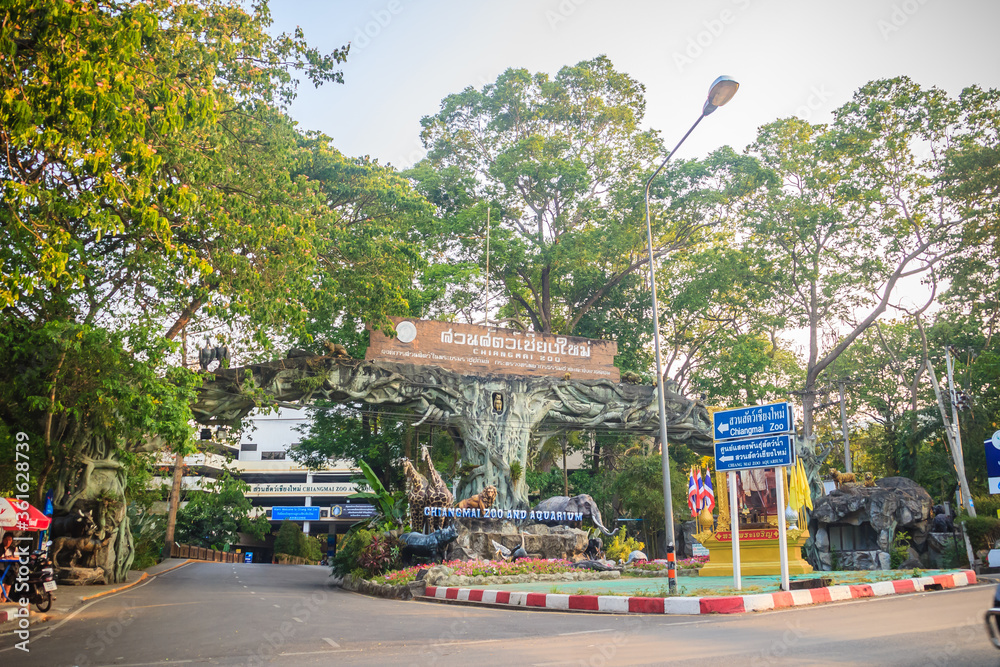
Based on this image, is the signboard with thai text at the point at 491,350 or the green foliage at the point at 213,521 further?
the green foliage at the point at 213,521

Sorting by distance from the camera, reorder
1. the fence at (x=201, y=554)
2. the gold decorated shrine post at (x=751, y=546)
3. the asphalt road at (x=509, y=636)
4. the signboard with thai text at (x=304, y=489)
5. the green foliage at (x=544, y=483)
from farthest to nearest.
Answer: the signboard with thai text at (x=304, y=489)
the fence at (x=201, y=554)
the green foliage at (x=544, y=483)
the gold decorated shrine post at (x=751, y=546)
the asphalt road at (x=509, y=636)

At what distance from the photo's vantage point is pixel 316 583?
21.3 meters

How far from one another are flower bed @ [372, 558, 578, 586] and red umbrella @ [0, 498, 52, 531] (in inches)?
275

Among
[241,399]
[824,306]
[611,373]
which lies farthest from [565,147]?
[241,399]

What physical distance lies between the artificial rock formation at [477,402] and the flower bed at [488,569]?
5.66m

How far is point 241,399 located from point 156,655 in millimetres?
14968

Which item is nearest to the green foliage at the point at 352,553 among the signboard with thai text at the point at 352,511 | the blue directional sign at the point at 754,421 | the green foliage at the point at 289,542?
the blue directional sign at the point at 754,421

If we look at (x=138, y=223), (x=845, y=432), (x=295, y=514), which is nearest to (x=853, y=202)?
(x=845, y=432)

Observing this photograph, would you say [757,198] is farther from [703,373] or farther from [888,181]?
[703,373]

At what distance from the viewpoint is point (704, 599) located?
34.4 feet

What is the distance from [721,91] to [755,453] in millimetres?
6276

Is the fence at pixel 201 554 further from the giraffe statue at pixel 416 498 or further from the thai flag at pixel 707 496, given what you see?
the thai flag at pixel 707 496

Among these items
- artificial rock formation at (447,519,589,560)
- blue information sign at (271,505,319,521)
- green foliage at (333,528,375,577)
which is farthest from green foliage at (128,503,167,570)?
blue information sign at (271,505,319,521)

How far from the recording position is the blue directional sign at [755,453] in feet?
41.2
